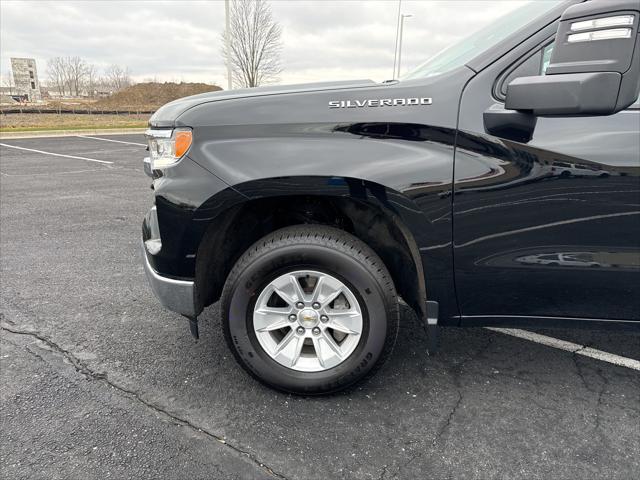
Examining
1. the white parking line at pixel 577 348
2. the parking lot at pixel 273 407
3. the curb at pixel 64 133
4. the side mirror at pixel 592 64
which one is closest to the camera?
the side mirror at pixel 592 64

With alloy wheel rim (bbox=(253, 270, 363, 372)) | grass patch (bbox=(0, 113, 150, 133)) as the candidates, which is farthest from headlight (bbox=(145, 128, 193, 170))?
grass patch (bbox=(0, 113, 150, 133))

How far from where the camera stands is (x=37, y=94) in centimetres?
3412

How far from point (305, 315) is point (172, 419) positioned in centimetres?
79

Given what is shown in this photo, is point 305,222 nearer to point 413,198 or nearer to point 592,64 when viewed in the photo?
point 413,198

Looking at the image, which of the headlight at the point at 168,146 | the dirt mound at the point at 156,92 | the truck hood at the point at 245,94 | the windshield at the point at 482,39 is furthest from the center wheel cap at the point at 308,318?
the dirt mound at the point at 156,92

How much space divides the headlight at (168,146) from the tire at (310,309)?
1.86 ft

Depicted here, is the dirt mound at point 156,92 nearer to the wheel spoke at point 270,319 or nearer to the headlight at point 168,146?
the headlight at point 168,146

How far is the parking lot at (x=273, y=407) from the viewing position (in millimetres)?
1920

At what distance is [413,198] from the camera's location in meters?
2.03

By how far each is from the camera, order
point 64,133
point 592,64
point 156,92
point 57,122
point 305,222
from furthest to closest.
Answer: point 156,92 → point 57,122 → point 64,133 → point 305,222 → point 592,64

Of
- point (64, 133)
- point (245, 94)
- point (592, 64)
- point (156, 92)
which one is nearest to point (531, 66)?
point (592, 64)

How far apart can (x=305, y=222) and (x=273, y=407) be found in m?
0.98

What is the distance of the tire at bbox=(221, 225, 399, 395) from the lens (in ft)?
7.09

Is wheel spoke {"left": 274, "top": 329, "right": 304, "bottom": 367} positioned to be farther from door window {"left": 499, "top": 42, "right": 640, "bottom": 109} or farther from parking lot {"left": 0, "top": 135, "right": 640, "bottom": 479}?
door window {"left": 499, "top": 42, "right": 640, "bottom": 109}
